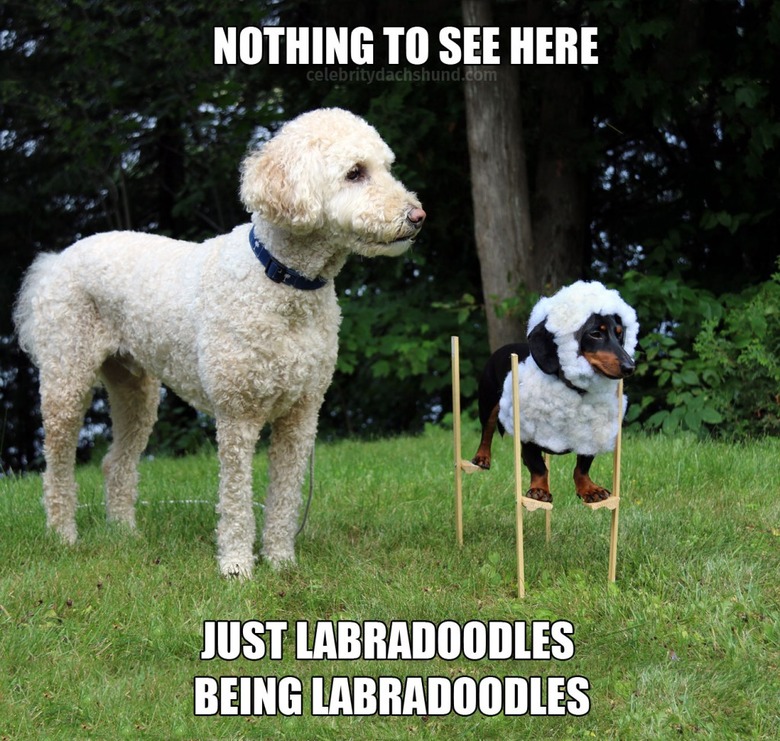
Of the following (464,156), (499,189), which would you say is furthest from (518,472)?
(464,156)

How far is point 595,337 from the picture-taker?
378 cm

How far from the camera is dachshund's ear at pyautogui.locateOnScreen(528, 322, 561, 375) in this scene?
3.91 meters

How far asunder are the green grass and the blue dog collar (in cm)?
123

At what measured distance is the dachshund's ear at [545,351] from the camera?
391 centimetres

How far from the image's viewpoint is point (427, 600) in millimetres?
4031

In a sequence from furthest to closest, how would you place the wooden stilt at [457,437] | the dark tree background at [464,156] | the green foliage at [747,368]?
the dark tree background at [464,156]
the green foliage at [747,368]
the wooden stilt at [457,437]

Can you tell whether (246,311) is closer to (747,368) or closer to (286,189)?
(286,189)

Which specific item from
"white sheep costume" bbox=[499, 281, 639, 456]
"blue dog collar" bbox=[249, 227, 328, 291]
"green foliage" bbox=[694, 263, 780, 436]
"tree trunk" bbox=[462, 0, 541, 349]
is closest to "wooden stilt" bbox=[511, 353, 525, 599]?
"white sheep costume" bbox=[499, 281, 639, 456]

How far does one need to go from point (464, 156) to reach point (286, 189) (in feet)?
17.9

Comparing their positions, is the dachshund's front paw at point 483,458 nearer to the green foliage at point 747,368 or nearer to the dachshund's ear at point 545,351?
the dachshund's ear at point 545,351

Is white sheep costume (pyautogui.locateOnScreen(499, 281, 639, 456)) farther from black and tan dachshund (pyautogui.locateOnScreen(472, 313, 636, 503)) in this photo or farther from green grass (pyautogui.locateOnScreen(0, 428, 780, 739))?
green grass (pyautogui.locateOnScreen(0, 428, 780, 739))

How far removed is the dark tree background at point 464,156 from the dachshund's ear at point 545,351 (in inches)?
127

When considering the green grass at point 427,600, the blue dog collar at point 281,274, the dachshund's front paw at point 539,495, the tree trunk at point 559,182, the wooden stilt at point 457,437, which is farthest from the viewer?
the tree trunk at point 559,182

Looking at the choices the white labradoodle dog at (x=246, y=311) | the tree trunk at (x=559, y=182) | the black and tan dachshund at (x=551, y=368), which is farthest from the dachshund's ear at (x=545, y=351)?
the tree trunk at (x=559, y=182)
